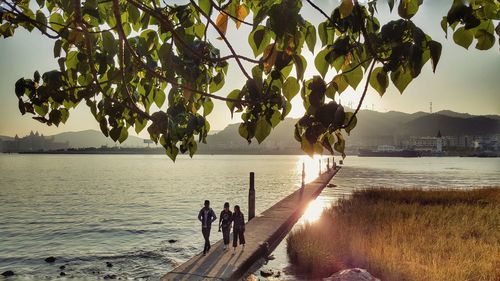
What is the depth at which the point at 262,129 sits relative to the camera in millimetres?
2031

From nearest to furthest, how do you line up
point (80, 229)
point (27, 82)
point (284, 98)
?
point (284, 98) → point (27, 82) → point (80, 229)

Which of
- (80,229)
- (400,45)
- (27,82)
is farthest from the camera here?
(80,229)

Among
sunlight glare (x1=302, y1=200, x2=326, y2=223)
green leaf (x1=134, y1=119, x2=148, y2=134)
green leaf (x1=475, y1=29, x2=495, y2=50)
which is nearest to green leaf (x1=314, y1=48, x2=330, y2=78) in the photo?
green leaf (x1=475, y1=29, x2=495, y2=50)

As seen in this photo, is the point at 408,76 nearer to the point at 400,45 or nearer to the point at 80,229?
the point at 400,45

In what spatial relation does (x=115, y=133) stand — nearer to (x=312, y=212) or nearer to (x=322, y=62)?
(x=322, y=62)

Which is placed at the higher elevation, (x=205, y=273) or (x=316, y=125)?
(x=316, y=125)

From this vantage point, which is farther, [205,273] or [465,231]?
[465,231]

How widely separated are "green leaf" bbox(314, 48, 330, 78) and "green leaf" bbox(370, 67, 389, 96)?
0.21 meters

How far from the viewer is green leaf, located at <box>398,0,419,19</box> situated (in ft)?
4.75

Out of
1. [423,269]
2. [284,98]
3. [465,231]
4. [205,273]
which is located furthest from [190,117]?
[465,231]

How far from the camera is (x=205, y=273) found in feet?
33.1

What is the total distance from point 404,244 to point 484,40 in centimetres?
1403

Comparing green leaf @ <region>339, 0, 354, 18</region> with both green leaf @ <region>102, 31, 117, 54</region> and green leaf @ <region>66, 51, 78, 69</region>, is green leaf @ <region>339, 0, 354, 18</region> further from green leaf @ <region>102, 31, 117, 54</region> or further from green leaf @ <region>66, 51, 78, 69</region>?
green leaf @ <region>66, 51, 78, 69</region>

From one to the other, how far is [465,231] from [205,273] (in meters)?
12.2
